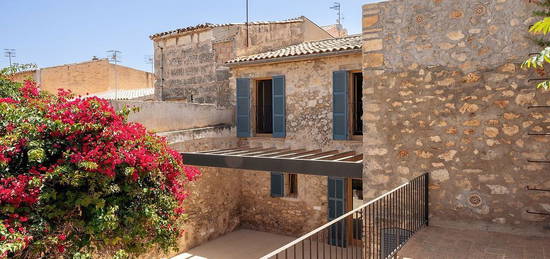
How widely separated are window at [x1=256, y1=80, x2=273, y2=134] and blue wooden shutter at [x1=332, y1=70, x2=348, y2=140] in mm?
2515

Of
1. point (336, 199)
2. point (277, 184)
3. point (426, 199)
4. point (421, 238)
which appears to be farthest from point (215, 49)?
point (421, 238)

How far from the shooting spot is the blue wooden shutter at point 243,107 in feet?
32.5

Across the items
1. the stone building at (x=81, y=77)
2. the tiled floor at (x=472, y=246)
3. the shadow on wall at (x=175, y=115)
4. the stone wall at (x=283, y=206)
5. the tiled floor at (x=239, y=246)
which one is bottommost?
the tiled floor at (x=239, y=246)

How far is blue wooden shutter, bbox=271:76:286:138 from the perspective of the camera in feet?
31.1

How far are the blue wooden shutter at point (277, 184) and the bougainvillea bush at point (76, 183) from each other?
4515 millimetres

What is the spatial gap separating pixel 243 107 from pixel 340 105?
2.82 m

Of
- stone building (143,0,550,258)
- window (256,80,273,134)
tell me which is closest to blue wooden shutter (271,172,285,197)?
window (256,80,273,134)

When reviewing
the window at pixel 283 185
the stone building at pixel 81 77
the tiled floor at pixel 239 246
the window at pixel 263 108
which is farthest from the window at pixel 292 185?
the stone building at pixel 81 77

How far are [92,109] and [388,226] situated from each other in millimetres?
4604

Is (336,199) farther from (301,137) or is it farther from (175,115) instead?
(175,115)

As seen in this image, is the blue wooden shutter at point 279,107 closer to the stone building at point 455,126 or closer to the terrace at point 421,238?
the stone building at point 455,126

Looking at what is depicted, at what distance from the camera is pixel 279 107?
31.3 ft

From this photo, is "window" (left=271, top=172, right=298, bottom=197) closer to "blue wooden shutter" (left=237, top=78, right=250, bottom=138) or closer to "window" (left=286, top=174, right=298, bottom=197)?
"window" (left=286, top=174, right=298, bottom=197)

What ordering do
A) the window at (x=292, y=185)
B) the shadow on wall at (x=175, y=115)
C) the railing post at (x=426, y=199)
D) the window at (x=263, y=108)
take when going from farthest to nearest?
the window at (x=263, y=108) < the window at (x=292, y=185) < the shadow on wall at (x=175, y=115) < the railing post at (x=426, y=199)
